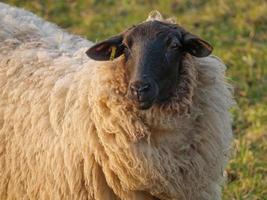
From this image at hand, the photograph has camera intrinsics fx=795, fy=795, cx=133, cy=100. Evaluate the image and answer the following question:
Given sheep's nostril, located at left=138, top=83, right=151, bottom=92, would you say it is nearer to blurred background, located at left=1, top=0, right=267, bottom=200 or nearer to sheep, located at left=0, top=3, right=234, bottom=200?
sheep, located at left=0, top=3, right=234, bottom=200

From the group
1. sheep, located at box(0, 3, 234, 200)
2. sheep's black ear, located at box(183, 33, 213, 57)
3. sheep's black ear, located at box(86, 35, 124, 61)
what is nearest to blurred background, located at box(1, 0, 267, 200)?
sheep, located at box(0, 3, 234, 200)

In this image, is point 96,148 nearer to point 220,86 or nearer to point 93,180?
point 93,180

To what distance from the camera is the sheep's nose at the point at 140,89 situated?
12.7 feet

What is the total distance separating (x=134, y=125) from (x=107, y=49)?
1.49ft

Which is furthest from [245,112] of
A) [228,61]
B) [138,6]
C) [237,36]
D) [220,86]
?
[138,6]

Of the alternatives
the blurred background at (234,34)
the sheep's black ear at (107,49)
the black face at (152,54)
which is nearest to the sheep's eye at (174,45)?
the black face at (152,54)

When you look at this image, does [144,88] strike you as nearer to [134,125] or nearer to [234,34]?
[134,125]

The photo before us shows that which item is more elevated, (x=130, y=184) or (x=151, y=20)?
(x=151, y=20)

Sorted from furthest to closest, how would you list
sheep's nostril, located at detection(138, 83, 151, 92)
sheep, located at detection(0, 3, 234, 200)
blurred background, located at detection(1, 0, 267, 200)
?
1. blurred background, located at detection(1, 0, 267, 200)
2. sheep, located at detection(0, 3, 234, 200)
3. sheep's nostril, located at detection(138, 83, 151, 92)

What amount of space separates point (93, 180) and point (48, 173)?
0.34 m

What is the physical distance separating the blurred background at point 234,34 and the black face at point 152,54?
170 centimetres

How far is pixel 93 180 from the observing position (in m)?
4.16

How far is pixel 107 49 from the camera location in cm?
423

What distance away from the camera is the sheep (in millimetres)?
4066
